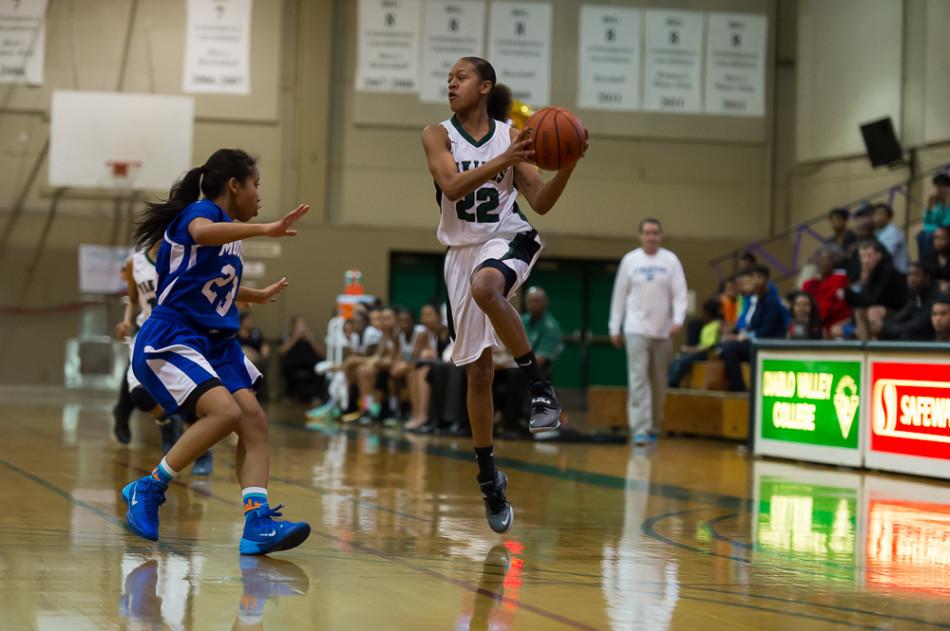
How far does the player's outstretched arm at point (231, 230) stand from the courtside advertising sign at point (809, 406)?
5687mm

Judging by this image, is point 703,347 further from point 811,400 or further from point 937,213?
point 811,400

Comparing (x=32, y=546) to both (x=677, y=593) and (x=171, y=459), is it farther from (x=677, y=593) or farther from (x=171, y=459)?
(x=677, y=593)

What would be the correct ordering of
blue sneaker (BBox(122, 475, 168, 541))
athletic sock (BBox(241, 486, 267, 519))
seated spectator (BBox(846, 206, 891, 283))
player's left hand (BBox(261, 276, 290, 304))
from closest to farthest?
1. athletic sock (BBox(241, 486, 267, 519))
2. blue sneaker (BBox(122, 475, 168, 541))
3. player's left hand (BBox(261, 276, 290, 304))
4. seated spectator (BBox(846, 206, 891, 283))

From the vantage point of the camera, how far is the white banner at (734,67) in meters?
19.5

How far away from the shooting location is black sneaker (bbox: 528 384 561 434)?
16.2 ft

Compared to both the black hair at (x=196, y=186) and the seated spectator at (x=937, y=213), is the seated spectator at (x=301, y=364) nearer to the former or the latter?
the seated spectator at (x=937, y=213)

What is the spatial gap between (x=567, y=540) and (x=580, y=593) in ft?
3.92

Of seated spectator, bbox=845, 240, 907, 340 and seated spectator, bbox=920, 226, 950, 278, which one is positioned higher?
seated spectator, bbox=920, 226, 950, 278

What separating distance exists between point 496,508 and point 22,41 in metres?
16.2

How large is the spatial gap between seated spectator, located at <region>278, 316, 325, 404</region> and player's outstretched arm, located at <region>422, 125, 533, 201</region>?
14.4 meters

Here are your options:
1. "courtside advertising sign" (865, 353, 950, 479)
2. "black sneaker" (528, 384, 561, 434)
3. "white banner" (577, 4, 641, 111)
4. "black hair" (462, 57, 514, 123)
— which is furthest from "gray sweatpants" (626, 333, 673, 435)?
"white banner" (577, 4, 641, 111)

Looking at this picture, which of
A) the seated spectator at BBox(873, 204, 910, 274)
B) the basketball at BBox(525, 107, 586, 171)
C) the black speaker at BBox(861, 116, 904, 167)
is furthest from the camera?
the black speaker at BBox(861, 116, 904, 167)

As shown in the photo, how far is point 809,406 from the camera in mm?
9438

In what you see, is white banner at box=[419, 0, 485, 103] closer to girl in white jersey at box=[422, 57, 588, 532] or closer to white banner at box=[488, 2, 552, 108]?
white banner at box=[488, 2, 552, 108]
